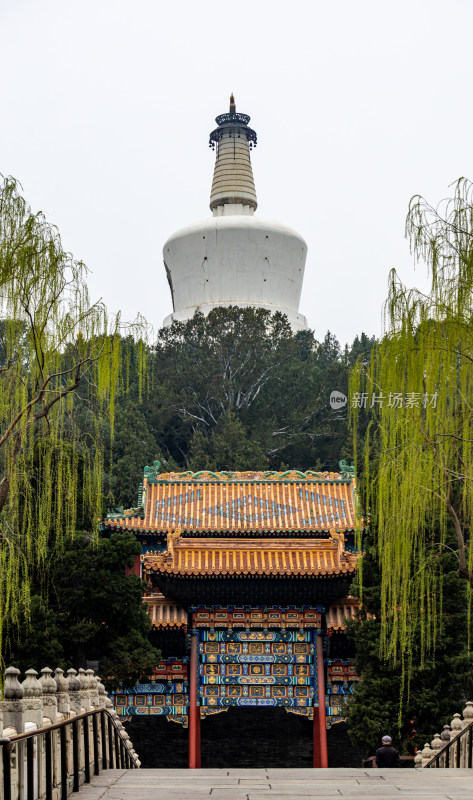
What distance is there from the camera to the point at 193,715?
1694cm

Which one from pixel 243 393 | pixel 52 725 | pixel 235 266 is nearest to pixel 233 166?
pixel 235 266

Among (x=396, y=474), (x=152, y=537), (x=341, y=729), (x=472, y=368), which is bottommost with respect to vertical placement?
(x=341, y=729)

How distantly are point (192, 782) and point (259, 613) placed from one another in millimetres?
9866

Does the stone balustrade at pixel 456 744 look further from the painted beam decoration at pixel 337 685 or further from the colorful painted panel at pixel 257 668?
the colorful painted panel at pixel 257 668

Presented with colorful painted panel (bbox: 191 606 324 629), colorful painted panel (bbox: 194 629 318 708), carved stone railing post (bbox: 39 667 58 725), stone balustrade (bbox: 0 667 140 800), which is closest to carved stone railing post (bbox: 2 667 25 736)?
stone balustrade (bbox: 0 667 140 800)

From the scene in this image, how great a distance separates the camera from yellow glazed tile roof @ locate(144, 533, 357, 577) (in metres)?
16.8

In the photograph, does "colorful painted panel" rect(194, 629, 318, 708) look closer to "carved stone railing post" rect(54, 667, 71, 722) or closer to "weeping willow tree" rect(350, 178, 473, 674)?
"weeping willow tree" rect(350, 178, 473, 674)

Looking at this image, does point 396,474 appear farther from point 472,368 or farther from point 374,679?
point 374,679

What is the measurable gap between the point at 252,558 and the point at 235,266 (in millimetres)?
22867

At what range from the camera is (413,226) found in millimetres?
8766

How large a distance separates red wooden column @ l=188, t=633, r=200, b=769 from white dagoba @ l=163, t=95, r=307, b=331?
2218 centimetres

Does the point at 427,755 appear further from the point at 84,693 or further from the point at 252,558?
the point at 252,558

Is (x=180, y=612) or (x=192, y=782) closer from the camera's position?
(x=192, y=782)

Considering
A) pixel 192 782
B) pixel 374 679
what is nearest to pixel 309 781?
pixel 192 782
